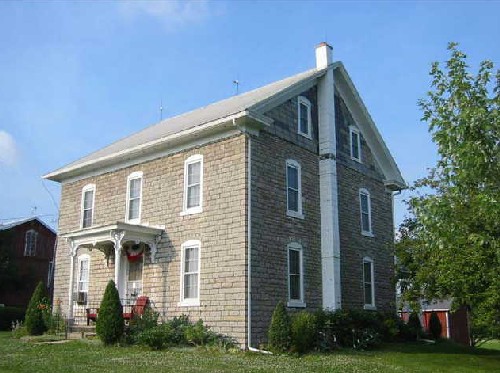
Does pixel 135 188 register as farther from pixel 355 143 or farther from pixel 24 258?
pixel 24 258

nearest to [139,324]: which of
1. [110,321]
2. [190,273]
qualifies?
[110,321]

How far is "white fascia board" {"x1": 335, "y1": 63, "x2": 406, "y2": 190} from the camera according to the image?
23.1 metres

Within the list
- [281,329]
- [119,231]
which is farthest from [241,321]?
[119,231]

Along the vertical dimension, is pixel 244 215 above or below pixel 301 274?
above

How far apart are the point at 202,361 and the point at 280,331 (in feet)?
10.1

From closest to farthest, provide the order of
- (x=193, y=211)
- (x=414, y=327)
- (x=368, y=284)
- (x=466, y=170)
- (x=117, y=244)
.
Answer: (x=466, y=170) < (x=117, y=244) < (x=193, y=211) < (x=368, y=284) < (x=414, y=327)

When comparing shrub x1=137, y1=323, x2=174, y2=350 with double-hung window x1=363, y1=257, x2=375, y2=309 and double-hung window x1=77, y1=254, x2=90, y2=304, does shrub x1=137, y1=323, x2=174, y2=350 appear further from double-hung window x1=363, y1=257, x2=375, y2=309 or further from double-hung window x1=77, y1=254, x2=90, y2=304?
double-hung window x1=363, y1=257, x2=375, y2=309

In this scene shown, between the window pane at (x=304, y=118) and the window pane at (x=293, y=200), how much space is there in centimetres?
249

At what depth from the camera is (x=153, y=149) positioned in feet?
67.6

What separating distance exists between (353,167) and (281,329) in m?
9.06

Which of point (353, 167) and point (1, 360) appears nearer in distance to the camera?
point (1, 360)

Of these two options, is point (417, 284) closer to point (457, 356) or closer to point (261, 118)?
point (457, 356)

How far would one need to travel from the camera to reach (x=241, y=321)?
16438mm

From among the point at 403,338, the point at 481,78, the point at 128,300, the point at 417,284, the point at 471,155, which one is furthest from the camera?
the point at 403,338
